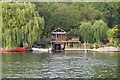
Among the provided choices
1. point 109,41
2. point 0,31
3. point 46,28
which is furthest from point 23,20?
point 109,41

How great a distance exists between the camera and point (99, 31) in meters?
17.2

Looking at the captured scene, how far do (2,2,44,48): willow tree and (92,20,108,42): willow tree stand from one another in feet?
8.43

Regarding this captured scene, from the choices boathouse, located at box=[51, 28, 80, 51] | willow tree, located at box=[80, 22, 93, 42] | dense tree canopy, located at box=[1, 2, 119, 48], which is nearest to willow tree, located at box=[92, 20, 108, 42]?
dense tree canopy, located at box=[1, 2, 119, 48]

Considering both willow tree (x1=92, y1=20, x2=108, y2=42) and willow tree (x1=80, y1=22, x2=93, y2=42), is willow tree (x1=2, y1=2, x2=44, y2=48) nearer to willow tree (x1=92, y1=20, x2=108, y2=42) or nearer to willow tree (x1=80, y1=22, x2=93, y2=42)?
willow tree (x1=80, y1=22, x2=93, y2=42)

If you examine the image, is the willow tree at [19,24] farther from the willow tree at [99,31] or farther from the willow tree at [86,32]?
the willow tree at [99,31]

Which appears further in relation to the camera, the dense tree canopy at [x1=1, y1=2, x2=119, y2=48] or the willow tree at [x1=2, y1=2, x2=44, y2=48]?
the dense tree canopy at [x1=1, y1=2, x2=119, y2=48]

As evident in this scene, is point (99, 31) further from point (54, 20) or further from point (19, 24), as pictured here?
point (19, 24)

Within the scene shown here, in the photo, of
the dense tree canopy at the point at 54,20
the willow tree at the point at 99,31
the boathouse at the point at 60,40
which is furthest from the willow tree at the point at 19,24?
the willow tree at the point at 99,31

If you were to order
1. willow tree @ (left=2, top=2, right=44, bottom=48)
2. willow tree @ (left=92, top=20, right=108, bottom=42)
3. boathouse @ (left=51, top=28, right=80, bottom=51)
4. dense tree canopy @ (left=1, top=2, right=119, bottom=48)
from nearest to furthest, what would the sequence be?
1. willow tree @ (left=2, top=2, right=44, bottom=48)
2. dense tree canopy @ (left=1, top=2, right=119, bottom=48)
3. willow tree @ (left=92, top=20, right=108, bottom=42)
4. boathouse @ (left=51, top=28, right=80, bottom=51)

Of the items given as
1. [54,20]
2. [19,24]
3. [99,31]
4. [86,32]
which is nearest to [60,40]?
[54,20]

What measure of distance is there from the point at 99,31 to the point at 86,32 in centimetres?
55

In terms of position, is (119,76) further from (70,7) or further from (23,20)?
(70,7)

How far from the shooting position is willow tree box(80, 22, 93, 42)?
17.2 meters

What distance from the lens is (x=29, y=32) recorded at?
15.2 meters
